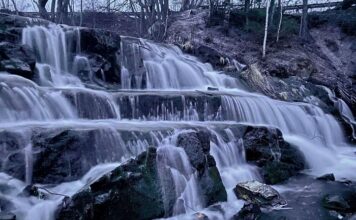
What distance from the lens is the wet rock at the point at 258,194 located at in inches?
280

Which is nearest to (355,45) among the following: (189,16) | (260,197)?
(189,16)

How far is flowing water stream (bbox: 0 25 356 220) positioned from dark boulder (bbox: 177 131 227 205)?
16 cm

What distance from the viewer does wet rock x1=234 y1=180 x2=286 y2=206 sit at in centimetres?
712

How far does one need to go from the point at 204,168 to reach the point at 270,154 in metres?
2.57

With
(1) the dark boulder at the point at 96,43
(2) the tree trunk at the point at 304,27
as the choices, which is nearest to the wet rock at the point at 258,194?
(1) the dark boulder at the point at 96,43

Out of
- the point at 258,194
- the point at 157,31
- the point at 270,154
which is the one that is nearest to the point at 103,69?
the point at 270,154

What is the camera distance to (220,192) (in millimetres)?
7285

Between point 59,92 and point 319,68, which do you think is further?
point 319,68

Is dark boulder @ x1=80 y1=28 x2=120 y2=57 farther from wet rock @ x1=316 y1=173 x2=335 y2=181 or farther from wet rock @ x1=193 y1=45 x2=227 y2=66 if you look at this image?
wet rock @ x1=316 y1=173 x2=335 y2=181

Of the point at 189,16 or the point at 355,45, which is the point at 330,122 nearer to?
the point at 355,45

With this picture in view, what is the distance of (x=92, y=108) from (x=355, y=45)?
18.2m

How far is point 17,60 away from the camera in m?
10.5

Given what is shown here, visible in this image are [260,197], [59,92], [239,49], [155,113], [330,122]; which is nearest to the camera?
[260,197]

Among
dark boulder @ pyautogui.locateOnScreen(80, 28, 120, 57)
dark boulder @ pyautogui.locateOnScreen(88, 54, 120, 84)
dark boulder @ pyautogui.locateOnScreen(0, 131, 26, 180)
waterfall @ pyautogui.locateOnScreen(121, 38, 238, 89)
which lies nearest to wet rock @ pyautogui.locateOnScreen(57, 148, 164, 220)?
dark boulder @ pyautogui.locateOnScreen(0, 131, 26, 180)
